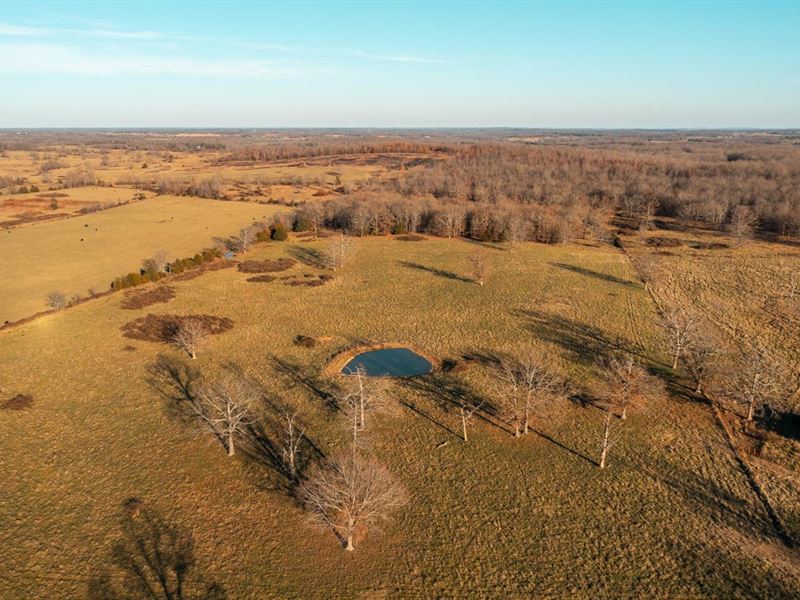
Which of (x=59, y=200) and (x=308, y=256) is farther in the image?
(x=59, y=200)

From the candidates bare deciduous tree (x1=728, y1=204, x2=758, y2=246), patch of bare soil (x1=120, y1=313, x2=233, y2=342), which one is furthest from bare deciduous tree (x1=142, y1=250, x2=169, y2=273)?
bare deciduous tree (x1=728, y1=204, x2=758, y2=246)

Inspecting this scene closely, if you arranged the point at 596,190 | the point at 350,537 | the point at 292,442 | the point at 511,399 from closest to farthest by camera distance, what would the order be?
the point at 350,537 → the point at 292,442 → the point at 511,399 → the point at 596,190

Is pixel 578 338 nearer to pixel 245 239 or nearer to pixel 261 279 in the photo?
pixel 261 279

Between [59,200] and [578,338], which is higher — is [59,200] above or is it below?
above

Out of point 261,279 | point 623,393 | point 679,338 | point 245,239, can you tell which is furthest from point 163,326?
Answer: point 679,338

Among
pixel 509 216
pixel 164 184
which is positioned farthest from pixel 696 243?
pixel 164 184

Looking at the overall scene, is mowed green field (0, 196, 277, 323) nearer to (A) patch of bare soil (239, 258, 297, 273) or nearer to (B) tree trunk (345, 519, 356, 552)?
(A) patch of bare soil (239, 258, 297, 273)

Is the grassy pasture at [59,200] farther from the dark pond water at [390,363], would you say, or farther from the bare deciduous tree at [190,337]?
the dark pond water at [390,363]
